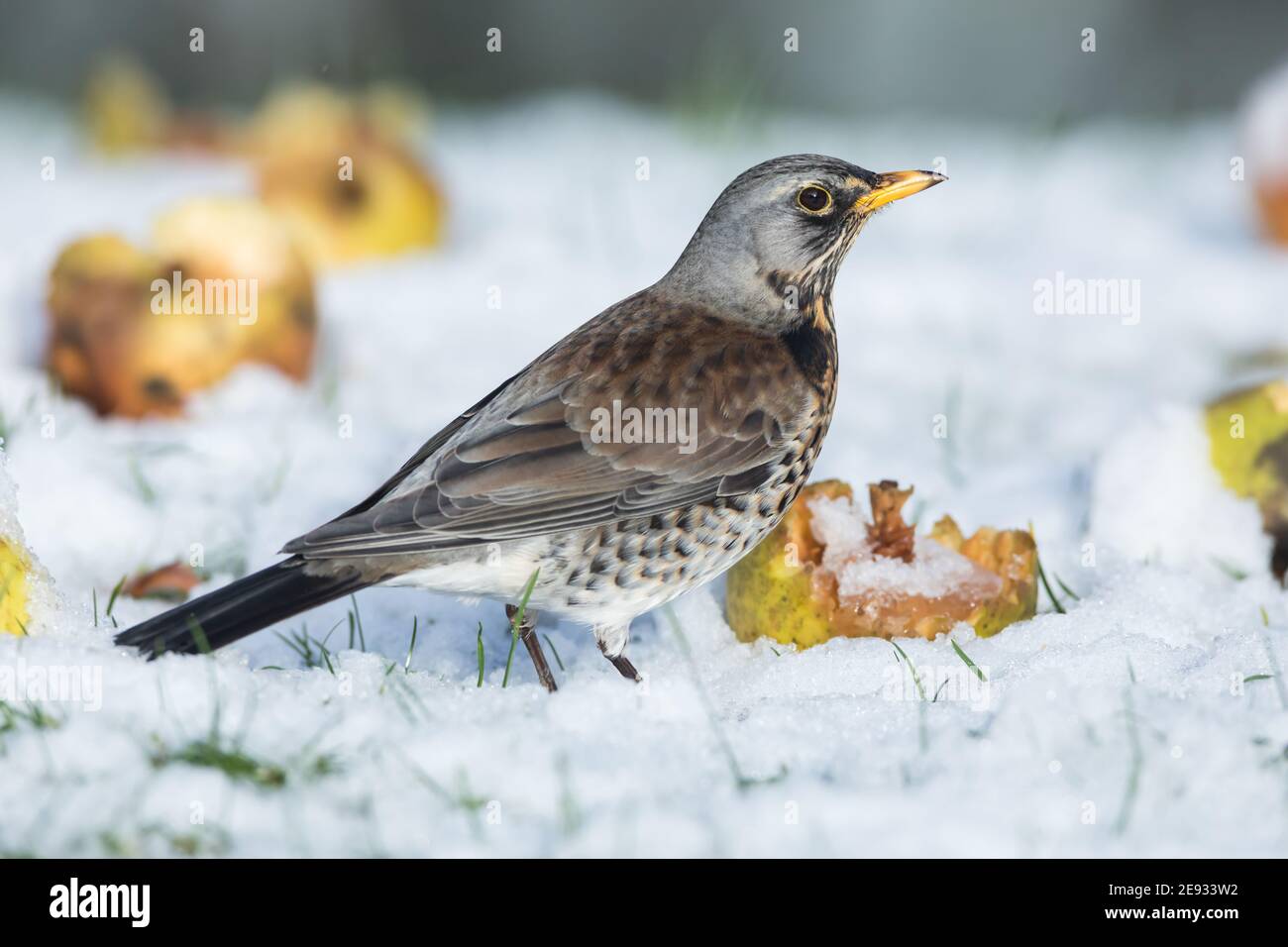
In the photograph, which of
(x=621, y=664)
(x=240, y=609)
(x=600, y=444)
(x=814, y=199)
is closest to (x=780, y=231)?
(x=814, y=199)

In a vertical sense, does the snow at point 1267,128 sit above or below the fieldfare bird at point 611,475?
above

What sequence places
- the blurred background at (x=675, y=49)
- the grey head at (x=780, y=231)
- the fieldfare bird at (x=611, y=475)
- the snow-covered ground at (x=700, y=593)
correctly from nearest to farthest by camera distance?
the snow-covered ground at (x=700, y=593), the fieldfare bird at (x=611, y=475), the grey head at (x=780, y=231), the blurred background at (x=675, y=49)

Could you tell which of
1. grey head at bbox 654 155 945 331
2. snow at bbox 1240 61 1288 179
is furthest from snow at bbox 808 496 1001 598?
snow at bbox 1240 61 1288 179

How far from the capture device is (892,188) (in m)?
4.23

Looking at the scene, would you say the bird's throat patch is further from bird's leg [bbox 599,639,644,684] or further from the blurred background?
the blurred background

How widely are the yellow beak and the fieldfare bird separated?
0.05 ft

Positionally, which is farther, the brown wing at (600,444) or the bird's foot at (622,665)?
the bird's foot at (622,665)

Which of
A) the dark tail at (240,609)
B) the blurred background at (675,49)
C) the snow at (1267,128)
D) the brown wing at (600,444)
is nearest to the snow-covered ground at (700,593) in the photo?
the dark tail at (240,609)

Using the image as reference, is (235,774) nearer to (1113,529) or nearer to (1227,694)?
(1227,694)

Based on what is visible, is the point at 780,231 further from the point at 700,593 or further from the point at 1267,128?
the point at 1267,128

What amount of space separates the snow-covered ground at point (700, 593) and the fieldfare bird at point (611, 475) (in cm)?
23

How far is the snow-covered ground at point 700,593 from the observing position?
2.94 m

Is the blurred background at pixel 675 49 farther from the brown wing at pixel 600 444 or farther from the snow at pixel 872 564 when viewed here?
the brown wing at pixel 600 444

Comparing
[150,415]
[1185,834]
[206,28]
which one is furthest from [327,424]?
[206,28]
